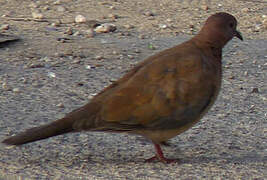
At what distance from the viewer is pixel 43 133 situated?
15.2 ft

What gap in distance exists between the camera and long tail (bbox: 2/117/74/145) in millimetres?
4605

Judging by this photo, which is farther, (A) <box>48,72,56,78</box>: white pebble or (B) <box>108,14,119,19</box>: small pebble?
(B) <box>108,14,119,19</box>: small pebble

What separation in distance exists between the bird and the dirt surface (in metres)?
0.26

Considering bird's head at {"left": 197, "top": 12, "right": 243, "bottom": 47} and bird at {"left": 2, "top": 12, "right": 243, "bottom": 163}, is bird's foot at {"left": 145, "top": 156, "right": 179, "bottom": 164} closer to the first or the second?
bird at {"left": 2, "top": 12, "right": 243, "bottom": 163}

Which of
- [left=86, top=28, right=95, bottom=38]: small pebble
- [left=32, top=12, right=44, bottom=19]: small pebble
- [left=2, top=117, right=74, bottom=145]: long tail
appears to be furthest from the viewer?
[left=32, top=12, right=44, bottom=19]: small pebble

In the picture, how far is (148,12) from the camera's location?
994 cm

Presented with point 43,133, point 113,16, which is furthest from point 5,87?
point 113,16

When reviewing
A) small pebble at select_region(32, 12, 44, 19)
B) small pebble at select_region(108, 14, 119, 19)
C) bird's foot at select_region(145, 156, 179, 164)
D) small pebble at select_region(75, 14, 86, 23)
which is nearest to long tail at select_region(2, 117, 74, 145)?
bird's foot at select_region(145, 156, 179, 164)

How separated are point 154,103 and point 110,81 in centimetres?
238

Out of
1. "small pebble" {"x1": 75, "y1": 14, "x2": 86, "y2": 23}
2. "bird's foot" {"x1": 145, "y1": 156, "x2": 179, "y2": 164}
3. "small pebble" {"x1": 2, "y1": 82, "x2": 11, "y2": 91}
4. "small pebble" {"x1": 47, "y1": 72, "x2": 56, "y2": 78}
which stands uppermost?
"bird's foot" {"x1": 145, "y1": 156, "x2": 179, "y2": 164}

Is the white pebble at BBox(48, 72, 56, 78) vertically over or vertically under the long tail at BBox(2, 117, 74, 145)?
under

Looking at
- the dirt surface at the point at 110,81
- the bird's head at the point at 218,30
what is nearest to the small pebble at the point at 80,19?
the dirt surface at the point at 110,81

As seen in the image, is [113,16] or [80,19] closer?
[80,19]

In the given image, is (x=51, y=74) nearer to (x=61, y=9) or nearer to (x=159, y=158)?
(x=159, y=158)
